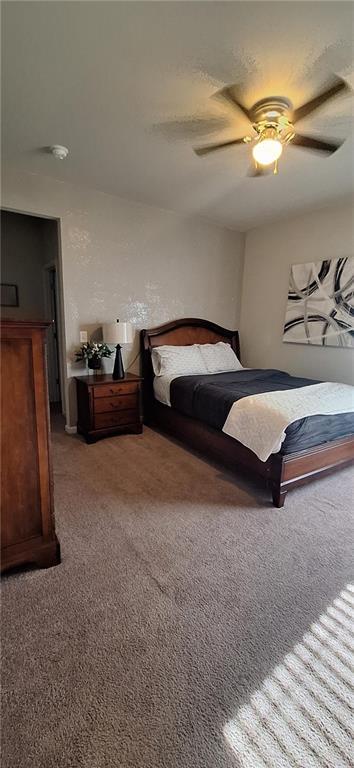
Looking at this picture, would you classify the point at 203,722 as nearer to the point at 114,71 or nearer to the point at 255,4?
the point at 255,4

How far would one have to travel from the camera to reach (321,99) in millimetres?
1711

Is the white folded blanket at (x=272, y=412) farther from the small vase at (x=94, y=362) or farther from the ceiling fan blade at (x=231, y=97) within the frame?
the ceiling fan blade at (x=231, y=97)

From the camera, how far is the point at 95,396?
3264mm

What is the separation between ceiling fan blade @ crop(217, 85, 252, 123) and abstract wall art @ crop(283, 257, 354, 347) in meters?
2.14

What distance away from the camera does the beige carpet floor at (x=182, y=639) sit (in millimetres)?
1010

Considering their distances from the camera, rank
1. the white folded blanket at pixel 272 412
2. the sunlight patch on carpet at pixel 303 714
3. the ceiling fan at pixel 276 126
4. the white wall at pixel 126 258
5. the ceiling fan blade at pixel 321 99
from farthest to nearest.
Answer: the white wall at pixel 126 258 → the white folded blanket at pixel 272 412 → the ceiling fan at pixel 276 126 → the ceiling fan blade at pixel 321 99 → the sunlight patch on carpet at pixel 303 714

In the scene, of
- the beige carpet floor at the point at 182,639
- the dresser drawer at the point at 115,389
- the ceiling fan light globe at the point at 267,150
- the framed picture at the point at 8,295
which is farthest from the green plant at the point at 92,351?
the ceiling fan light globe at the point at 267,150

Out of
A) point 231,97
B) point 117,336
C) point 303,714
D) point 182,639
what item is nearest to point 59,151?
point 231,97

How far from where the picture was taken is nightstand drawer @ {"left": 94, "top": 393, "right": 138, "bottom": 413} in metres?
3.31

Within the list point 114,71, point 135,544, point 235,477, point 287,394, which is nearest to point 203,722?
point 135,544

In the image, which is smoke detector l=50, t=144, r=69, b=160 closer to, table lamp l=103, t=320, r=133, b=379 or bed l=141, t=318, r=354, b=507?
table lamp l=103, t=320, r=133, b=379

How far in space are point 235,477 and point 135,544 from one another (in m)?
1.14

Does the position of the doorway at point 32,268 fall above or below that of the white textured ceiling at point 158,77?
below

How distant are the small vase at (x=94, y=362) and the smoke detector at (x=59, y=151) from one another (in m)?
1.78
